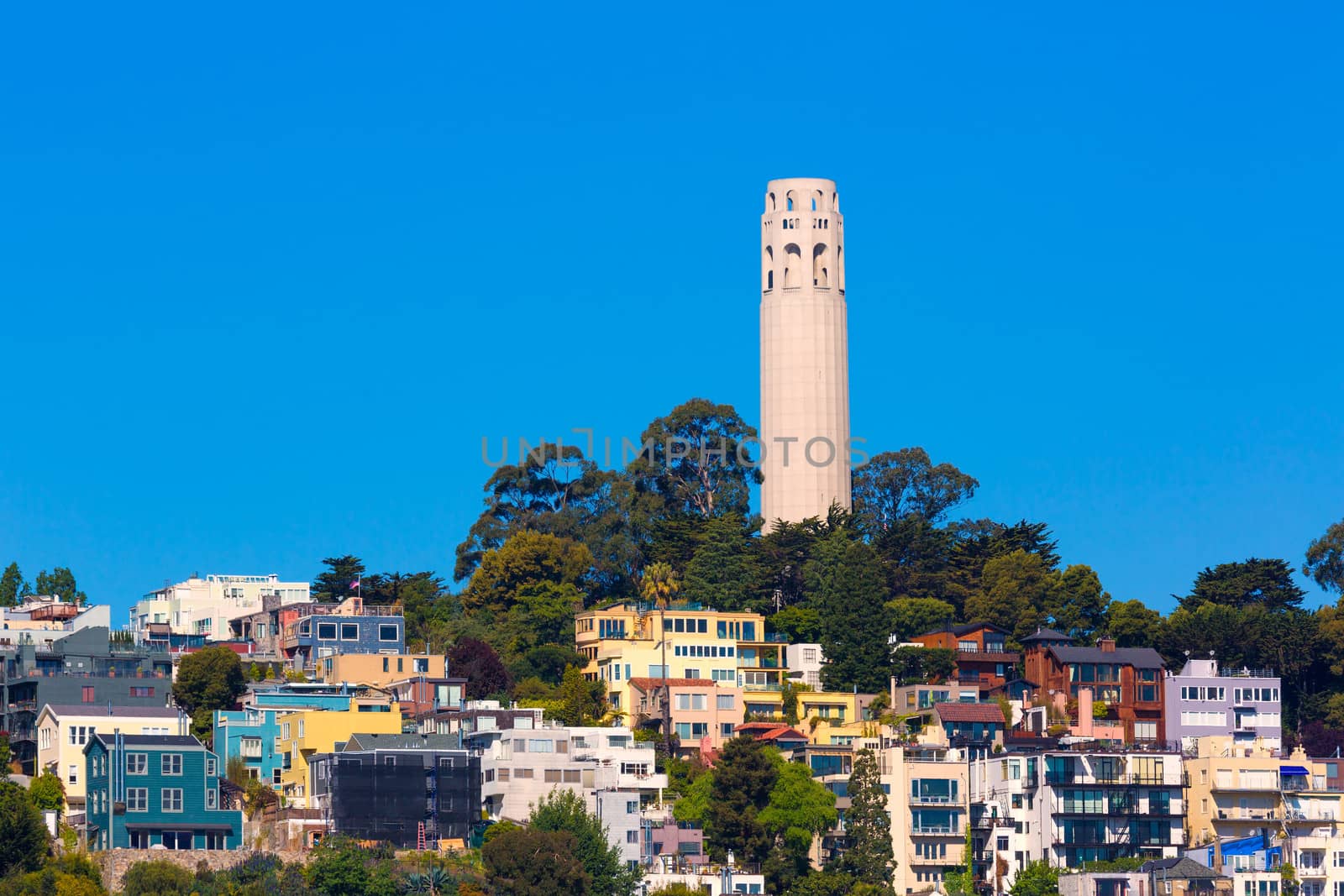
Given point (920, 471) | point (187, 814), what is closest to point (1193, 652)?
point (920, 471)

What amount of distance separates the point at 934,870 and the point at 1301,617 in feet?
84.4

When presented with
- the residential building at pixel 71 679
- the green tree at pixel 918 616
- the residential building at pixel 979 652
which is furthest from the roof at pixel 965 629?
the residential building at pixel 71 679

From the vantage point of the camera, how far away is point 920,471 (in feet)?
441

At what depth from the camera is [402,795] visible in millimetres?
95125

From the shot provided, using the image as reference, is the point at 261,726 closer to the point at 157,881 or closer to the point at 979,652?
the point at 157,881

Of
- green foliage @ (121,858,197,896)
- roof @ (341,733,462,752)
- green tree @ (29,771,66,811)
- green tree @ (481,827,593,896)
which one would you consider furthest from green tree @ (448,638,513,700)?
green foliage @ (121,858,197,896)

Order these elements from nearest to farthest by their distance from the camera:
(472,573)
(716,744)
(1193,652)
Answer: (716,744), (1193,652), (472,573)

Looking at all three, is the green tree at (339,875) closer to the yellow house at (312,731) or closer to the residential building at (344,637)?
the yellow house at (312,731)

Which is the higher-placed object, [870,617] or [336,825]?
[870,617]

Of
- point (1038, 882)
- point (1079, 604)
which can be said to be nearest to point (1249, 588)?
point (1079, 604)

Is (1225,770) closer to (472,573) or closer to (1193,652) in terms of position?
(1193,652)

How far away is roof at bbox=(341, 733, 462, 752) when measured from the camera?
318ft

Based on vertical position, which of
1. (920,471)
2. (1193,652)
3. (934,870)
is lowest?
(934,870)

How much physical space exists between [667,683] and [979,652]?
1280 cm
